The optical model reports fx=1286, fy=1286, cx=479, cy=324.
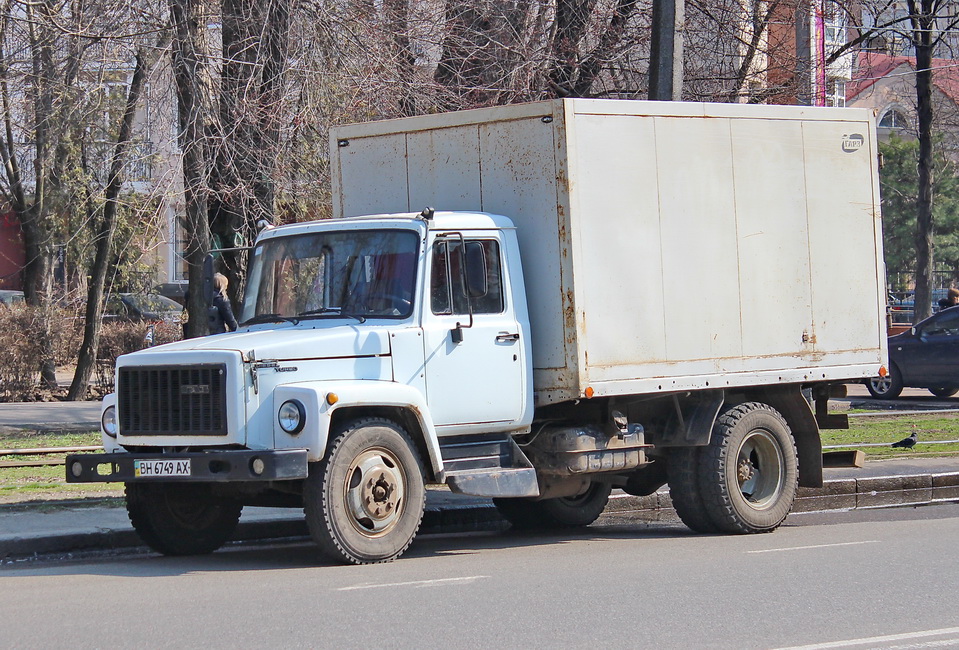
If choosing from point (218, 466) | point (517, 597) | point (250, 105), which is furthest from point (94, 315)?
point (517, 597)

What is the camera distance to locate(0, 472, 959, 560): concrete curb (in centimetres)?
965

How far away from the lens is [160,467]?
862 cm

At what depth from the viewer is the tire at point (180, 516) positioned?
944 centimetres

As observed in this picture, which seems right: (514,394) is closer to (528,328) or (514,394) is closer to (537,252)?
(528,328)

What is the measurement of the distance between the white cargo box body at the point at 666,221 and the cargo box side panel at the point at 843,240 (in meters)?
0.02

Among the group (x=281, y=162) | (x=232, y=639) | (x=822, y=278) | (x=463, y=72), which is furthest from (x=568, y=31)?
(x=232, y=639)

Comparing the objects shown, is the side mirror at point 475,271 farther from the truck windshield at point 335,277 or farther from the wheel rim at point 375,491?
the wheel rim at point 375,491

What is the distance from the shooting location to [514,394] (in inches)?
384

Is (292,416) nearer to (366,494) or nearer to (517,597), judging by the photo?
(366,494)

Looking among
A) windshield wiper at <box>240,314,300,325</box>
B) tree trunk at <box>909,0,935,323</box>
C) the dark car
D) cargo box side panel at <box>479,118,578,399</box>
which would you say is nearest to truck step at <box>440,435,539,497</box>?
cargo box side panel at <box>479,118,578,399</box>

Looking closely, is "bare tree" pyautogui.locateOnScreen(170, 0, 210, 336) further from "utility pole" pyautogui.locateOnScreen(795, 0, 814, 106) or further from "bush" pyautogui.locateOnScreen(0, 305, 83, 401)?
"utility pole" pyautogui.locateOnScreen(795, 0, 814, 106)

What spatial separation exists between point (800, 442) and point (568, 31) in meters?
9.39

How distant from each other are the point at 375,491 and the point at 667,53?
304 inches

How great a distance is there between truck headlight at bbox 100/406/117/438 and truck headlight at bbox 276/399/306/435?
4.61 ft
